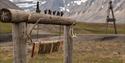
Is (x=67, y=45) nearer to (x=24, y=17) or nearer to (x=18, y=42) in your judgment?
(x=24, y=17)

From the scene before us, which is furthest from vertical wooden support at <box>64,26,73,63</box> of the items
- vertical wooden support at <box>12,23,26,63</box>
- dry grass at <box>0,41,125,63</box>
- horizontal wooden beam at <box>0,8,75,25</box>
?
vertical wooden support at <box>12,23,26,63</box>

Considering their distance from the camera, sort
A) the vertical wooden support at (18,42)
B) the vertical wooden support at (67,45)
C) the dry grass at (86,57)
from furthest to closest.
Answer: the dry grass at (86,57) < the vertical wooden support at (67,45) < the vertical wooden support at (18,42)

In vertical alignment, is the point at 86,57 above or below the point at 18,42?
below

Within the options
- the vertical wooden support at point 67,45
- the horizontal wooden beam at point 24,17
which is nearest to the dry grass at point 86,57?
the vertical wooden support at point 67,45

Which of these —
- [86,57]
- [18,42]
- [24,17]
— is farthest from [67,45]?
[86,57]

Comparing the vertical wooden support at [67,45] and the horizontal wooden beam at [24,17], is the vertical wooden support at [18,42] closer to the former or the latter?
the horizontal wooden beam at [24,17]

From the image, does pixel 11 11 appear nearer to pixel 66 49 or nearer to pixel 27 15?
pixel 27 15

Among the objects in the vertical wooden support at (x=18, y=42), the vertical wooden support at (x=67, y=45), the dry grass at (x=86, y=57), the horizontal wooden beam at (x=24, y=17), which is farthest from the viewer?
the dry grass at (x=86, y=57)

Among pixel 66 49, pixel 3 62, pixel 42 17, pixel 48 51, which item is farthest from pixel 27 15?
pixel 3 62

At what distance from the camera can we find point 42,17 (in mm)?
14633

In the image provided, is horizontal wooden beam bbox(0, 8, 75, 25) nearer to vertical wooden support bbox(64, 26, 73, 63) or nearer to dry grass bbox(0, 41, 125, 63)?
vertical wooden support bbox(64, 26, 73, 63)

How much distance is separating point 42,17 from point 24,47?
79.7 inches

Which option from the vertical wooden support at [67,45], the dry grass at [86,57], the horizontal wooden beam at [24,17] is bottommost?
the dry grass at [86,57]

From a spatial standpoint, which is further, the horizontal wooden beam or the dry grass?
the dry grass
